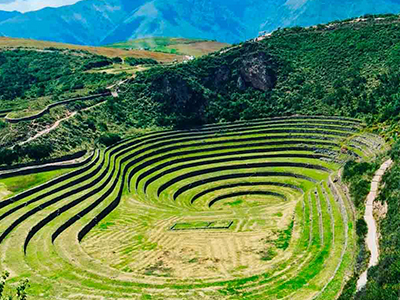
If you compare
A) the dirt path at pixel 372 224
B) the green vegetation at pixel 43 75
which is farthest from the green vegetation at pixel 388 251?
the green vegetation at pixel 43 75

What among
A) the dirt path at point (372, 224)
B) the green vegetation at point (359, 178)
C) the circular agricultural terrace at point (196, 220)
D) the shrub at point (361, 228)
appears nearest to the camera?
the dirt path at point (372, 224)

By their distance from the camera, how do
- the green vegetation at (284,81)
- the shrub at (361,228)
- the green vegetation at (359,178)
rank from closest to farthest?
the shrub at (361,228) < the green vegetation at (359,178) < the green vegetation at (284,81)

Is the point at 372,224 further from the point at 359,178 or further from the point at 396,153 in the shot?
the point at 396,153

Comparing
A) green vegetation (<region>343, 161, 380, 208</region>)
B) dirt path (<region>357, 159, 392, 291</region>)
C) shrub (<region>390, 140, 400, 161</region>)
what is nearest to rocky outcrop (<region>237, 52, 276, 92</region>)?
green vegetation (<region>343, 161, 380, 208</region>)

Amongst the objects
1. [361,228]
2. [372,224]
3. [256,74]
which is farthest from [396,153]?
[256,74]

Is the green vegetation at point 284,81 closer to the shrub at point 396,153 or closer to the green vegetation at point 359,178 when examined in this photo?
the shrub at point 396,153

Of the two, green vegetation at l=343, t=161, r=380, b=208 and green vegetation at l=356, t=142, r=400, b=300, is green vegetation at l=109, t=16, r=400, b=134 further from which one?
green vegetation at l=356, t=142, r=400, b=300
